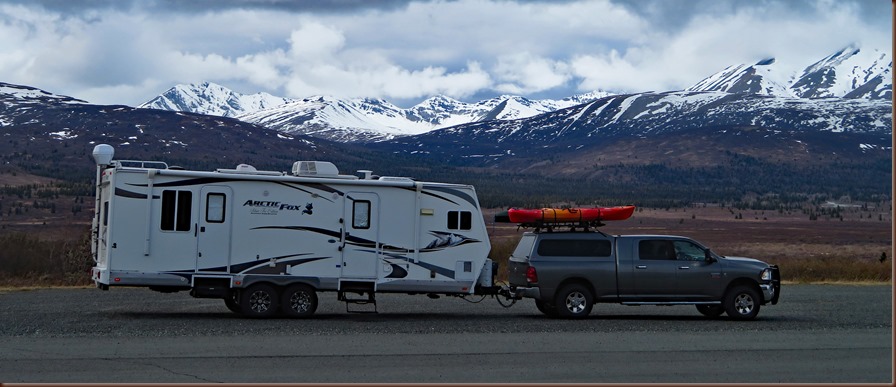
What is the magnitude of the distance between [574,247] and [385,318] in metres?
3.75

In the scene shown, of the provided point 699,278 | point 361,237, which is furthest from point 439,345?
point 699,278

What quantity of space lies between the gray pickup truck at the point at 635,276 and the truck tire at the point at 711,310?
12.0 inches

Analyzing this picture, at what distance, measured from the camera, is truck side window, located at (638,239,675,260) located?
792 inches

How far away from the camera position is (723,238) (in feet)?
228

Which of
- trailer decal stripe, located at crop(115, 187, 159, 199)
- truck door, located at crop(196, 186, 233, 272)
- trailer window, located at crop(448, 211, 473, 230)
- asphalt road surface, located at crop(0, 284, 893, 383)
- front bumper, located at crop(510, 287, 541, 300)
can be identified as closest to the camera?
asphalt road surface, located at crop(0, 284, 893, 383)

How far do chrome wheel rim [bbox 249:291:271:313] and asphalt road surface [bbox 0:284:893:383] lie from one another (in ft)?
1.62

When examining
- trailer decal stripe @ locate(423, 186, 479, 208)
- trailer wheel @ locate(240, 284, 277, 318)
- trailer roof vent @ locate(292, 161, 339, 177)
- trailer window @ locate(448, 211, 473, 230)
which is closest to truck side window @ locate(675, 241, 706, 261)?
trailer decal stripe @ locate(423, 186, 479, 208)

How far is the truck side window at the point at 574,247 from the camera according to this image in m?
20.1

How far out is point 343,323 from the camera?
1909 centimetres

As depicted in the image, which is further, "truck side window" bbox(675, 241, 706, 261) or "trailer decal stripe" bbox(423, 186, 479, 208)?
"trailer decal stripe" bbox(423, 186, 479, 208)

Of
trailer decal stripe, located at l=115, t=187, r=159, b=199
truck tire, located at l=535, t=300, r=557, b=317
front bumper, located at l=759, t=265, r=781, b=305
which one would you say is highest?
trailer decal stripe, located at l=115, t=187, r=159, b=199

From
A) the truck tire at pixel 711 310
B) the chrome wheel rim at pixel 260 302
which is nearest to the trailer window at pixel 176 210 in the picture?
the chrome wheel rim at pixel 260 302

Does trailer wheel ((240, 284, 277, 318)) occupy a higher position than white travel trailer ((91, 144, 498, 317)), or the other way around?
white travel trailer ((91, 144, 498, 317))

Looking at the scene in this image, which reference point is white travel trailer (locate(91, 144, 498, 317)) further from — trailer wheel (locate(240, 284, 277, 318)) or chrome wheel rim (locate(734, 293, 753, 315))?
chrome wheel rim (locate(734, 293, 753, 315))
